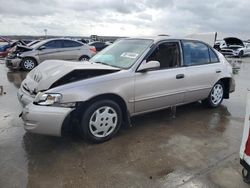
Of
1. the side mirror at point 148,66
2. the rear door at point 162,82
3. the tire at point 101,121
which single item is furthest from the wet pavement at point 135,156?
Result: the side mirror at point 148,66

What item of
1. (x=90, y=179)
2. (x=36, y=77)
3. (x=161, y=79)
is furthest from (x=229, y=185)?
(x=36, y=77)

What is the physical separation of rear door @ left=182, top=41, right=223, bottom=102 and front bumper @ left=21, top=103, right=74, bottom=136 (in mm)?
2370

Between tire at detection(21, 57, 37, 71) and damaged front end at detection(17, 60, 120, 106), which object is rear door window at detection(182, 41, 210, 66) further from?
tire at detection(21, 57, 37, 71)

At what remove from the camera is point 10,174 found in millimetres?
2893

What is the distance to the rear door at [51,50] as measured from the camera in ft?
35.9

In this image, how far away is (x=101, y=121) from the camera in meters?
3.63

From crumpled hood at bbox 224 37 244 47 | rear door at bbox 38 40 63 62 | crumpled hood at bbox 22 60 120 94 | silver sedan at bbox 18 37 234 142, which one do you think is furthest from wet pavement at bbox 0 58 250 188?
crumpled hood at bbox 224 37 244 47

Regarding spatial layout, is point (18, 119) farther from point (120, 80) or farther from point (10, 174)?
point (120, 80)

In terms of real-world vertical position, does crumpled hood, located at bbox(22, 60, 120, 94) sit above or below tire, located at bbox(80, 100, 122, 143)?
above

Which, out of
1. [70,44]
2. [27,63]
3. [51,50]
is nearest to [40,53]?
[51,50]

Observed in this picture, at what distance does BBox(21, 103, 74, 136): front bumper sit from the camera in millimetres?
3256

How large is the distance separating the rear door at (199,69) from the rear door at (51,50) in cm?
757

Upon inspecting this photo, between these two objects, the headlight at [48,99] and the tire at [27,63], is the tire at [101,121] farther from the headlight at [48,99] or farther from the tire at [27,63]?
the tire at [27,63]

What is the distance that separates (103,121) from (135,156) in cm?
69
